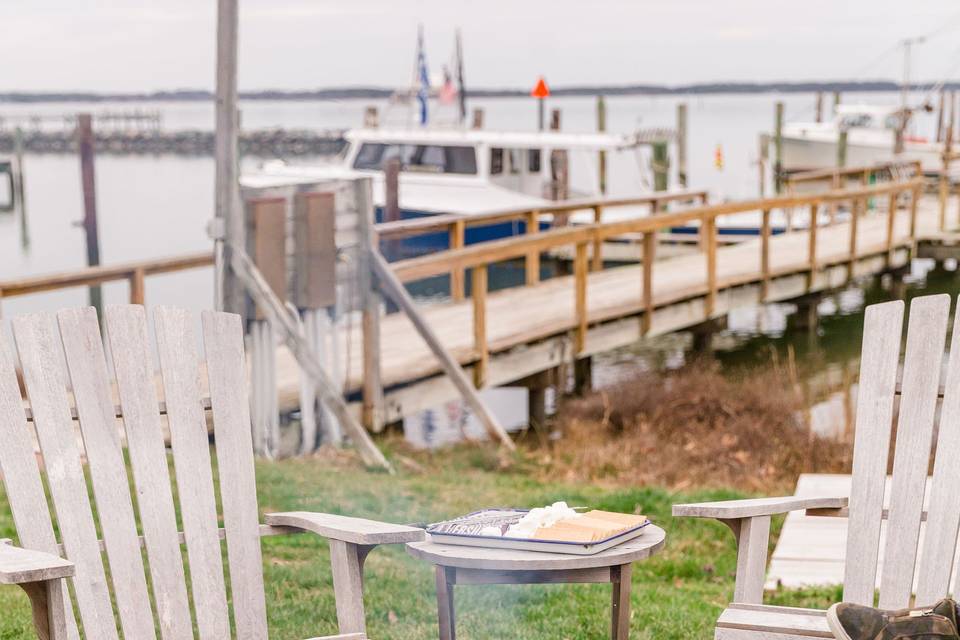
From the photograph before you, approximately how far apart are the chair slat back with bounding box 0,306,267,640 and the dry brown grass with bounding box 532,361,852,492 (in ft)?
13.8

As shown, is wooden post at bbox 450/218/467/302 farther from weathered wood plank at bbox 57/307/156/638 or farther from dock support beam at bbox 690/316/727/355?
weathered wood plank at bbox 57/307/156/638

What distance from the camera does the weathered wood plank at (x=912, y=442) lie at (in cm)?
289

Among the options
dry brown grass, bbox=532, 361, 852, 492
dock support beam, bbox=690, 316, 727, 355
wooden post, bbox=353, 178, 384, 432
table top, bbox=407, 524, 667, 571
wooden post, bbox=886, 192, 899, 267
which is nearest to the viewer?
table top, bbox=407, 524, 667, 571

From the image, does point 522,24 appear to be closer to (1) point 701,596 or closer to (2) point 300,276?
(2) point 300,276

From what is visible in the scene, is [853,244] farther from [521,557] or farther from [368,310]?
[521,557]

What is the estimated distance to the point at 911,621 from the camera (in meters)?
2.17

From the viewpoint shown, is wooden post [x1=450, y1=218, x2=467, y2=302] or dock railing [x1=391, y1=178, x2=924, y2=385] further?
wooden post [x1=450, y1=218, x2=467, y2=302]

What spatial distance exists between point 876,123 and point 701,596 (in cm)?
3937

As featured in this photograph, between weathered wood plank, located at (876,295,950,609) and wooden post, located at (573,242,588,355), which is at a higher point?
weathered wood plank, located at (876,295,950,609)

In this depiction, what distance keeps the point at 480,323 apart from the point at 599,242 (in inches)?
128

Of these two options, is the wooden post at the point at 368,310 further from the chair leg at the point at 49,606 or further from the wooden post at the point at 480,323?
the chair leg at the point at 49,606

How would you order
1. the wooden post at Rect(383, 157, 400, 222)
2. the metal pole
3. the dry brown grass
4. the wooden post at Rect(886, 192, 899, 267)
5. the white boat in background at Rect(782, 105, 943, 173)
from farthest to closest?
the white boat in background at Rect(782, 105, 943, 173) < the wooden post at Rect(886, 192, 899, 267) < the wooden post at Rect(383, 157, 400, 222) < the dry brown grass < the metal pole

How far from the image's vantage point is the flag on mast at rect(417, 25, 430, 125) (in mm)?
20562

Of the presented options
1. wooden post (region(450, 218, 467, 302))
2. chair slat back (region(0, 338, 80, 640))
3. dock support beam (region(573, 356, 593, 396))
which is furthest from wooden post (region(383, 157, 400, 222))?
chair slat back (region(0, 338, 80, 640))
